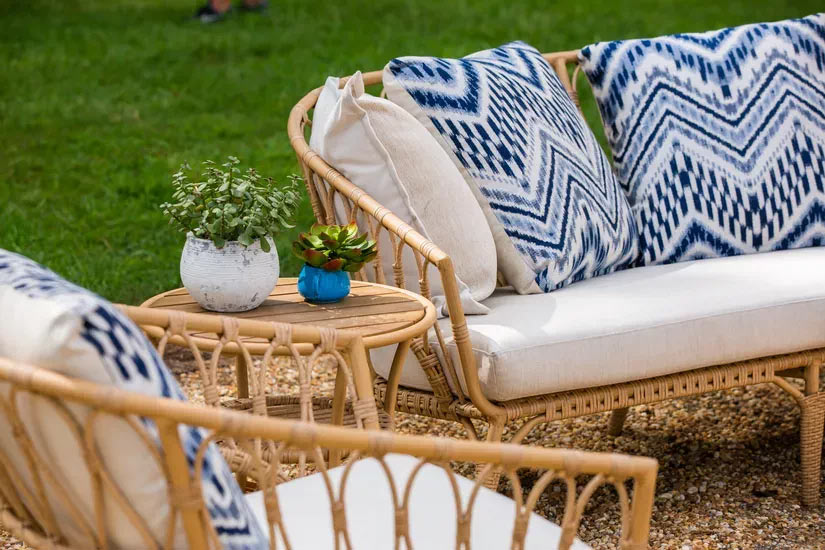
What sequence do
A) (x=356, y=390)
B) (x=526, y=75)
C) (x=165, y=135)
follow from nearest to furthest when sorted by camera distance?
(x=356, y=390) < (x=526, y=75) < (x=165, y=135)

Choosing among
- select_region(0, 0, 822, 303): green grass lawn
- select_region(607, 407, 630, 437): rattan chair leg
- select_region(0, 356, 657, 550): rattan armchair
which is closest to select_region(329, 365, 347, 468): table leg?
select_region(0, 356, 657, 550): rattan armchair

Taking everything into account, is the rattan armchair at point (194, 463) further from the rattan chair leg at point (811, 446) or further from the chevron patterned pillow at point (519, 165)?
the rattan chair leg at point (811, 446)

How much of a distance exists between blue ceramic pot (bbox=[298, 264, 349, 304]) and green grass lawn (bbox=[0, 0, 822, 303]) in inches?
78.3

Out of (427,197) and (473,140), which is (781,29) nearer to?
(473,140)

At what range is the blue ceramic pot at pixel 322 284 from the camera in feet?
6.98

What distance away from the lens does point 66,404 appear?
43.0 inches

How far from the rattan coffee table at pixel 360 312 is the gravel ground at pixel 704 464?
2.18 feet

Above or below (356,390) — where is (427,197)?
above

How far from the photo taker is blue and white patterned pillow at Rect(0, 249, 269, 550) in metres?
1.07

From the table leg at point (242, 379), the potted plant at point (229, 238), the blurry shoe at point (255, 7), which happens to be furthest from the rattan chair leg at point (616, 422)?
the blurry shoe at point (255, 7)

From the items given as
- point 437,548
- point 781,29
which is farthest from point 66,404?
point 781,29

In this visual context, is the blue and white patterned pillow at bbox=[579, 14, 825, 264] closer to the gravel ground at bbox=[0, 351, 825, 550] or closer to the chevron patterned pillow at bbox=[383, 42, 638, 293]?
the chevron patterned pillow at bbox=[383, 42, 638, 293]

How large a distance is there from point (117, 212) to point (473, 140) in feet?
9.00

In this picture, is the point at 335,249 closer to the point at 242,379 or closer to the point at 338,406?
the point at 338,406
